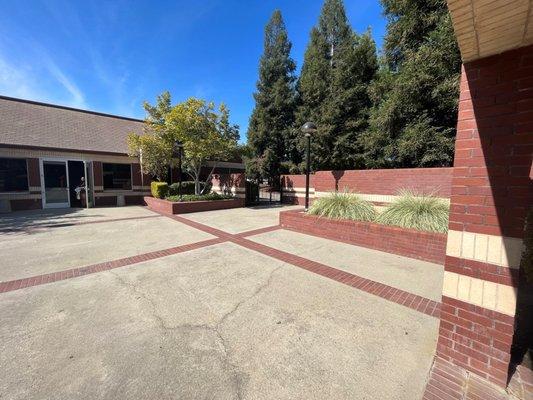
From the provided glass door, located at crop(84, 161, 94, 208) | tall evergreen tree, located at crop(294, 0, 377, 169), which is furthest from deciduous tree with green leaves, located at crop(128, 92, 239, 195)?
tall evergreen tree, located at crop(294, 0, 377, 169)

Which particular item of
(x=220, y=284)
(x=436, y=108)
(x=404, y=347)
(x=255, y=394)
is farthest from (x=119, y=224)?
(x=436, y=108)

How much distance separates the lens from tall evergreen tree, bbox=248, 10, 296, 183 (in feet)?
70.9

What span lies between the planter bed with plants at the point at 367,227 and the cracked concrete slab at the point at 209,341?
95.7 inches

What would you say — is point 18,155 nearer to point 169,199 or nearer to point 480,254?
point 169,199

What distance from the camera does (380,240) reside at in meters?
6.13

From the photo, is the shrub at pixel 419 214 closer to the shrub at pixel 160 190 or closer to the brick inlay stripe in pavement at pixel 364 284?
the brick inlay stripe in pavement at pixel 364 284

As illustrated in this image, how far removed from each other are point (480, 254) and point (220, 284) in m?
3.48

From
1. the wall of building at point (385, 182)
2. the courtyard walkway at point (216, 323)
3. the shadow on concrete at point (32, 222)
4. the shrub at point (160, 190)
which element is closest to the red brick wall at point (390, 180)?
the wall of building at point (385, 182)

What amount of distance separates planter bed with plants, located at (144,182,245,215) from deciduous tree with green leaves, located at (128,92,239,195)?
1147 millimetres

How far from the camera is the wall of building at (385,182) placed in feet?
25.3

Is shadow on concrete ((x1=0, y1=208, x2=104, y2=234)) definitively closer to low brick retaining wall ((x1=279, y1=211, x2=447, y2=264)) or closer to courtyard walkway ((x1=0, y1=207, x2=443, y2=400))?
courtyard walkway ((x1=0, y1=207, x2=443, y2=400))

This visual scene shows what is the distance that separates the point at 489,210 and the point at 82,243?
27.0ft

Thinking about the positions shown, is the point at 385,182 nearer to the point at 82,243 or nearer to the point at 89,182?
the point at 82,243

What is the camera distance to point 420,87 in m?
10.9
